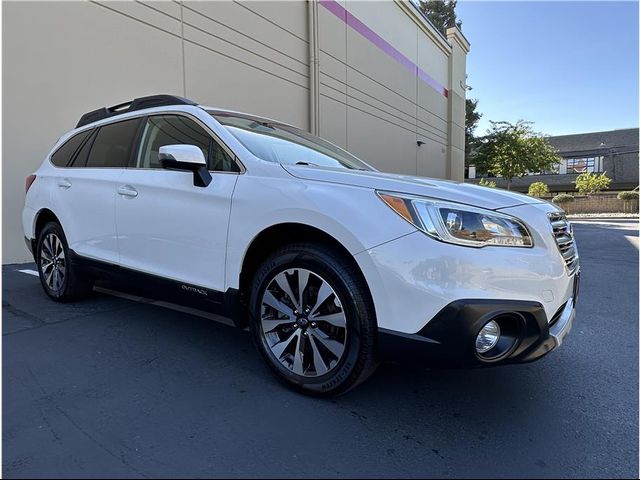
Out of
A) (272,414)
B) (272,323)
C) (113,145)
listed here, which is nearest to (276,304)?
(272,323)

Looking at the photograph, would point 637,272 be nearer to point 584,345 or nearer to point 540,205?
point 584,345

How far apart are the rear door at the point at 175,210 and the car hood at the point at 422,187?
1.85ft

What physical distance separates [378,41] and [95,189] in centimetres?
1470

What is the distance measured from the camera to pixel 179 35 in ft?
25.6

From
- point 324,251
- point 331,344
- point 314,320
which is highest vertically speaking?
point 324,251

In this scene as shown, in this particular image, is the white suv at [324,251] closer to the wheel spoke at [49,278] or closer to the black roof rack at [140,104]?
the black roof rack at [140,104]

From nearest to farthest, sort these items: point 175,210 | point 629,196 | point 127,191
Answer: point 175,210
point 127,191
point 629,196

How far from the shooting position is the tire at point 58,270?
3930 mm

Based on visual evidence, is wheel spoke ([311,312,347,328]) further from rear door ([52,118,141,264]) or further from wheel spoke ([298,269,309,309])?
rear door ([52,118,141,264])

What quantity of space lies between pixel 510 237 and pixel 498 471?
1.07 metres

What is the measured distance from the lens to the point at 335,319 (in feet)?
7.54

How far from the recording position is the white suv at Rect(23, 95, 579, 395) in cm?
204

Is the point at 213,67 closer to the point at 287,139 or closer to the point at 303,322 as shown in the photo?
the point at 287,139

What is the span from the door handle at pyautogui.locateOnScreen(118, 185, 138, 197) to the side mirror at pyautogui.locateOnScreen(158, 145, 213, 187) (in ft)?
1.80
